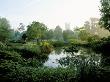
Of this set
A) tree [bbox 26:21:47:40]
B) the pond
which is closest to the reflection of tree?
the pond

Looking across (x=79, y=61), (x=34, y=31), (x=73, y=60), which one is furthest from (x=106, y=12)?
(x=79, y=61)

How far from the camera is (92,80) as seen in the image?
945 cm

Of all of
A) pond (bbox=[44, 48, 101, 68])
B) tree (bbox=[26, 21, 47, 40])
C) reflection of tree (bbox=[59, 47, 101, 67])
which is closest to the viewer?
reflection of tree (bbox=[59, 47, 101, 67])

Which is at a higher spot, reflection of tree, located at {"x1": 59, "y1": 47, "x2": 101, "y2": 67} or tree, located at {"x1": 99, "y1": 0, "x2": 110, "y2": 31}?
tree, located at {"x1": 99, "y1": 0, "x2": 110, "y2": 31}

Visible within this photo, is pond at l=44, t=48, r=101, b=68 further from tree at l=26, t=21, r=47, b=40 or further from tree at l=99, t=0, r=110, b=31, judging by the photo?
tree at l=26, t=21, r=47, b=40

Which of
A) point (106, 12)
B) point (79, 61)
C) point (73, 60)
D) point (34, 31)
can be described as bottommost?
point (73, 60)

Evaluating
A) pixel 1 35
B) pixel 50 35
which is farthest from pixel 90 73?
pixel 50 35

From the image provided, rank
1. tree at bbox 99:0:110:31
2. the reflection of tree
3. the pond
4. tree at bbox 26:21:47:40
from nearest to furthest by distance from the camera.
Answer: the reflection of tree < the pond < tree at bbox 99:0:110:31 < tree at bbox 26:21:47:40

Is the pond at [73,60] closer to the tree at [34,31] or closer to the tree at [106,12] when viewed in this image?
the tree at [106,12]

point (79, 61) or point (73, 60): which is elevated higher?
point (79, 61)

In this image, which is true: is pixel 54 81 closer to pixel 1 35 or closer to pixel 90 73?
pixel 90 73

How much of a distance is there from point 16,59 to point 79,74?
615cm

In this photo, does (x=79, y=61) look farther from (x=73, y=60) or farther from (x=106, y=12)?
(x=106, y=12)

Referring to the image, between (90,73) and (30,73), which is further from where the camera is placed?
(30,73)
